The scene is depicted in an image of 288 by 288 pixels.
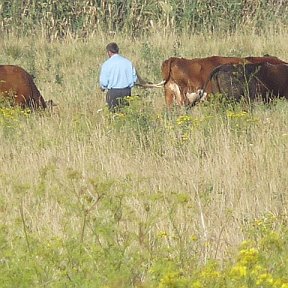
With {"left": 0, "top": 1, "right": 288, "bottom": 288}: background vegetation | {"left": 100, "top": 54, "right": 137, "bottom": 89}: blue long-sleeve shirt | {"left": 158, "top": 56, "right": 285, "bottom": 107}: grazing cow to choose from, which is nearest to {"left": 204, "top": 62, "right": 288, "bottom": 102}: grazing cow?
{"left": 158, "top": 56, "right": 285, "bottom": 107}: grazing cow

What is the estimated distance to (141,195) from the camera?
604cm

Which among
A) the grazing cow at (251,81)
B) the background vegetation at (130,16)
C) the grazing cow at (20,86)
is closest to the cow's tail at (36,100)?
the grazing cow at (20,86)

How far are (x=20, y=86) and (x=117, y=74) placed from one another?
1377 millimetres

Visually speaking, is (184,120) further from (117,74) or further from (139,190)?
(117,74)

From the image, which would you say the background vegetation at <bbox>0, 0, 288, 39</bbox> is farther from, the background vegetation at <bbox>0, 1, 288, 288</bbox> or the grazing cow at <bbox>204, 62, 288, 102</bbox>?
the grazing cow at <bbox>204, 62, 288, 102</bbox>

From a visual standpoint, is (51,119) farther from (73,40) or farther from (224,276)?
(73,40)

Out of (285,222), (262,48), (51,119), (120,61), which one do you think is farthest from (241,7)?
(285,222)

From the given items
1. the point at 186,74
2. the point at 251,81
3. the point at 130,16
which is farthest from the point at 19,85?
the point at 130,16

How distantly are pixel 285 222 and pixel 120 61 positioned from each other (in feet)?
20.7

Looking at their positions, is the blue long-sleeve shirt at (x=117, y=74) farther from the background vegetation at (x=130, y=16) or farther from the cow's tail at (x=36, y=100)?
the background vegetation at (x=130, y=16)

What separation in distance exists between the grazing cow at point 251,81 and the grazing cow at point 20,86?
92.9 inches

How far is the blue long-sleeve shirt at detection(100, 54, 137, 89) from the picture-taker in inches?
484

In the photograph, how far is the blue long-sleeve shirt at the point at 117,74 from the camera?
12.3 metres

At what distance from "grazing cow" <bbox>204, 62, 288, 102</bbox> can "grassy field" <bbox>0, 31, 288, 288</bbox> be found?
56cm
